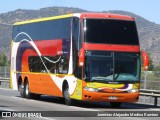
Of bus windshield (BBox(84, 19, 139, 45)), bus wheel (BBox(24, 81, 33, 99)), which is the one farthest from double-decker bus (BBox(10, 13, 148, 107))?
bus wheel (BBox(24, 81, 33, 99))

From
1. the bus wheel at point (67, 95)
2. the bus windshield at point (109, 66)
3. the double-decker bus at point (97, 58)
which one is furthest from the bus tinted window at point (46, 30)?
the bus wheel at point (67, 95)

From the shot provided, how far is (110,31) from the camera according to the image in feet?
79.0

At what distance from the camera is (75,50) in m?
24.2

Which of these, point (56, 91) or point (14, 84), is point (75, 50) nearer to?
point (56, 91)

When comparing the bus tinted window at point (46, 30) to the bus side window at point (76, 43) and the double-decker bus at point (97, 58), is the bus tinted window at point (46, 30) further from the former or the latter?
the bus side window at point (76, 43)

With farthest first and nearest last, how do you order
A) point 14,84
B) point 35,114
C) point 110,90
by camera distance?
point 14,84
point 110,90
point 35,114

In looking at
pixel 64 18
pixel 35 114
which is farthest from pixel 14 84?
pixel 35 114

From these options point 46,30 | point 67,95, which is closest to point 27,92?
point 46,30

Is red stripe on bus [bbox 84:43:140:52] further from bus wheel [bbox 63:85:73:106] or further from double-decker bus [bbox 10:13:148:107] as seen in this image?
bus wheel [bbox 63:85:73:106]

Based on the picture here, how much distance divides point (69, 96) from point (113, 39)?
3094mm

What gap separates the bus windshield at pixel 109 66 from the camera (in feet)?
77.4

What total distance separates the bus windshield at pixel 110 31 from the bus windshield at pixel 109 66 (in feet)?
1.75

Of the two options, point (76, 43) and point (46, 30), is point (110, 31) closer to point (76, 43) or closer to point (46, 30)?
point (76, 43)

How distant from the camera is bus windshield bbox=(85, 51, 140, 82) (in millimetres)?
23578
